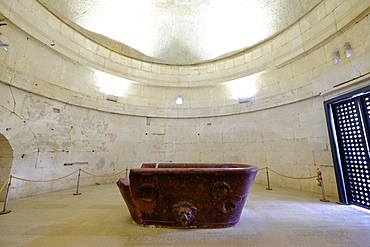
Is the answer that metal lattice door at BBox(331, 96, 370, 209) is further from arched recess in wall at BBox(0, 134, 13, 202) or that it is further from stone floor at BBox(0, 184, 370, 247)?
arched recess in wall at BBox(0, 134, 13, 202)

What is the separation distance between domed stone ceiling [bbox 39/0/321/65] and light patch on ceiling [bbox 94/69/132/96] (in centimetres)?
122

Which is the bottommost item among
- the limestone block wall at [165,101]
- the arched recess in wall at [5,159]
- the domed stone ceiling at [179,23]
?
the arched recess in wall at [5,159]

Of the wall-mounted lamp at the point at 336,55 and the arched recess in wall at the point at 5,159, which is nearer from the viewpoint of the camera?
the arched recess in wall at the point at 5,159

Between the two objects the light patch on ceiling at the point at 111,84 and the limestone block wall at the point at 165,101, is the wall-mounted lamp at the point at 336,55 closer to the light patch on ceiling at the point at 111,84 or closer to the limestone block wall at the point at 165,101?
the limestone block wall at the point at 165,101

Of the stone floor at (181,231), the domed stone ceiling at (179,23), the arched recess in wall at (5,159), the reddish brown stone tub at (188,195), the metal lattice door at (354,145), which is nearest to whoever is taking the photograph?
the stone floor at (181,231)

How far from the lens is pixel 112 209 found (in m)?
3.52

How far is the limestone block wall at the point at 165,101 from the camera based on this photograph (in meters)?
4.25

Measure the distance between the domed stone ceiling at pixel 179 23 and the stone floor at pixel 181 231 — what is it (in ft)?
18.4

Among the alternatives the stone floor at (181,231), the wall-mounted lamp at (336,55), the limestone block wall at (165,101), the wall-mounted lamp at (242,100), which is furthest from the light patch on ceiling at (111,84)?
the wall-mounted lamp at (336,55)

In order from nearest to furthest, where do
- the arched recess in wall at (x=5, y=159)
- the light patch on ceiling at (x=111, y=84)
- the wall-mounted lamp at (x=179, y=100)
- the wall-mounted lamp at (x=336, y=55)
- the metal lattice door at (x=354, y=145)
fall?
the metal lattice door at (x=354, y=145)
the arched recess in wall at (x=5, y=159)
the wall-mounted lamp at (x=336, y=55)
the light patch on ceiling at (x=111, y=84)
the wall-mounted lamp at (x=179, y=100)

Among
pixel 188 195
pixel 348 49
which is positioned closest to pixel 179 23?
pixel 348 49

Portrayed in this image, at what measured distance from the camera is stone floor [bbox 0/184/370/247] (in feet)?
7.36

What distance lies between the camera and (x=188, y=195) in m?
2.62

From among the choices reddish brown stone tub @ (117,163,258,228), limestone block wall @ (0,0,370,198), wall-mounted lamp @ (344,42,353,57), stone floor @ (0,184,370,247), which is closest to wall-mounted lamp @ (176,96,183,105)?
limestone block wall @ (0,0,370,198)
